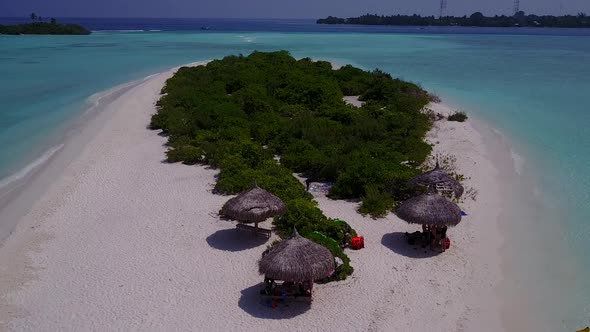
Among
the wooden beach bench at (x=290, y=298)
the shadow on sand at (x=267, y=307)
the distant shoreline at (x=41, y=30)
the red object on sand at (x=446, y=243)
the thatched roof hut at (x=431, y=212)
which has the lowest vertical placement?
the shadow on sand at (x=267, y=307)

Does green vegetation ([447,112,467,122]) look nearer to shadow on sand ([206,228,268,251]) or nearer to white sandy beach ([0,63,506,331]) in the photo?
white sandy beach ([0,63,506,331])

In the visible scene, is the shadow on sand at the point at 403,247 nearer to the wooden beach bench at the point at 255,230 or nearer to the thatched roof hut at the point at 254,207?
the thatched roof hut at the point at 254,207

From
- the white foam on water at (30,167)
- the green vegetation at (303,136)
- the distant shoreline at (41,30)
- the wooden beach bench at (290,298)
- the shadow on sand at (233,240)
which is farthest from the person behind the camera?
the distant shoreline at (41,30)

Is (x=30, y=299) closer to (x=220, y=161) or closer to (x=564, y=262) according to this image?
(x=220, y=161)

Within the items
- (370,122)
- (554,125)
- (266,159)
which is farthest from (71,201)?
(554,125)

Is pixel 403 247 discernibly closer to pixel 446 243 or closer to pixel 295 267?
pixel 446 243

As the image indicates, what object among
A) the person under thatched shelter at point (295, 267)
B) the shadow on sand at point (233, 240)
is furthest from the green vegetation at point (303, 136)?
the person under thatched shelter at point (295, 267)

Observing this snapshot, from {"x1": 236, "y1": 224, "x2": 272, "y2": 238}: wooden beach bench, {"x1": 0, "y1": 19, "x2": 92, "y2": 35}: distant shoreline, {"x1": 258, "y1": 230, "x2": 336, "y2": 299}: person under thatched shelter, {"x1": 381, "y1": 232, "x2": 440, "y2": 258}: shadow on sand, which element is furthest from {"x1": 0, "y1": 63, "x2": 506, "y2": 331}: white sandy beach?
{"x1": 0, "y1": 19, "x2": 92, "y2": 35}: distant shoreline
